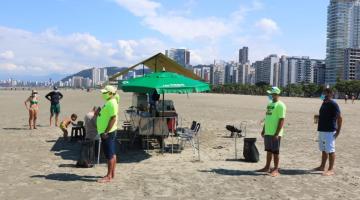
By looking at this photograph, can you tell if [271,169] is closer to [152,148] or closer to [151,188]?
[151,188]

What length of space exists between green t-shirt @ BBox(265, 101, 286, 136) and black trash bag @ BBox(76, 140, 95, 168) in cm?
357

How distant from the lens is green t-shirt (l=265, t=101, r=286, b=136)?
27.8 feet

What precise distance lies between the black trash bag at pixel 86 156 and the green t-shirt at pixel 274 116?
3570 millimetres

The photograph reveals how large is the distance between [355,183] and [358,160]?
2807mm

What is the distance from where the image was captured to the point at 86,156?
30.1ft

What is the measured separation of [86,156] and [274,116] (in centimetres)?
381

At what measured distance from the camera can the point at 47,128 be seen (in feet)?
54.8

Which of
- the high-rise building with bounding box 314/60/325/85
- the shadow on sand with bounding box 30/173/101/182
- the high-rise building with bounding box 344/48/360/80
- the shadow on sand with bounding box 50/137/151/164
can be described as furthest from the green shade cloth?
the high-rise building with bounding box 314/60/325/85

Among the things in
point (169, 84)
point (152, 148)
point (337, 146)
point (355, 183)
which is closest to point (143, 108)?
point (152, 148)

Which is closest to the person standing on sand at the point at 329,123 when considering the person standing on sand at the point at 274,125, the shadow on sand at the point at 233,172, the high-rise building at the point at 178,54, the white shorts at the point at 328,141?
the white shorts at the point at 328,141

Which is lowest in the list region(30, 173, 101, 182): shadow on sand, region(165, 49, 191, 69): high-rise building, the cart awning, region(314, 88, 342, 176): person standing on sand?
region(30, 173, 101, 182): shadow on sand

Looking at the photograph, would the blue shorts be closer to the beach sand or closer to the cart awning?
the beach sand

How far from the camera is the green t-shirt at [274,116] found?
8.48 metres

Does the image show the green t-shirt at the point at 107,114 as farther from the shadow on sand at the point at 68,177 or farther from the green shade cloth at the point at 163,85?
the green shade cloth at the point at 163,85
